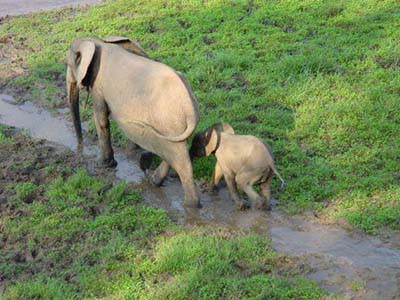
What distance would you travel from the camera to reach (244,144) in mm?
7281

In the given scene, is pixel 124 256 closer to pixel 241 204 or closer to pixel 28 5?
pixel 241 204

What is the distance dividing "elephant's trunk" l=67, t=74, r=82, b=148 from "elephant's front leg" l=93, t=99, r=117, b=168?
44 cm

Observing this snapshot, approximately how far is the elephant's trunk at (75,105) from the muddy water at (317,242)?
1.04 ft

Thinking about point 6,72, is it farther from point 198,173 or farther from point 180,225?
point 180,225

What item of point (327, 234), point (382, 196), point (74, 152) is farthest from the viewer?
point (74, 152)

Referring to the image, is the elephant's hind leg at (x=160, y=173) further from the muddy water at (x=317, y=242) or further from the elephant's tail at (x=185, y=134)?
the elephant's tail at (x=185, y=134)

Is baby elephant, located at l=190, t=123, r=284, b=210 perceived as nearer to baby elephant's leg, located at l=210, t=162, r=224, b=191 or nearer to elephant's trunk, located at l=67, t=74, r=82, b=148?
baby elephant's leg, located at l=210, t=162, r=224, b=191

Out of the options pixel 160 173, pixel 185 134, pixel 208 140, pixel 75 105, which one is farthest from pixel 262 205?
pixel 75 105

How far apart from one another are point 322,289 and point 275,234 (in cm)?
107

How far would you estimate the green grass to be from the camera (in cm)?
596

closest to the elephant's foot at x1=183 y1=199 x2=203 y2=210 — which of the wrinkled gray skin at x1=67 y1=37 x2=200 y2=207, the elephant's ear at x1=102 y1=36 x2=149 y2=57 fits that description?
the wrinkled gray skin at x1=67 y1=37 x2=200 y2=207

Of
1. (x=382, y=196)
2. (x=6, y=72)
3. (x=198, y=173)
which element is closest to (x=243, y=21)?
(x=6, y=72)

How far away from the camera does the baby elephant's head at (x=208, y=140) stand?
752 cm

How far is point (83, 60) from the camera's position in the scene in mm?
7977
